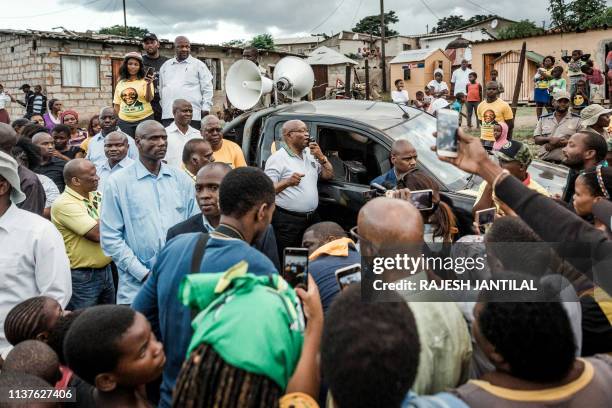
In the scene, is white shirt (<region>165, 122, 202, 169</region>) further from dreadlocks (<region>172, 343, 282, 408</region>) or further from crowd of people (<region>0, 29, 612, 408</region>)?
dreadlocks (<region>172, 343, 282, 408</region>)

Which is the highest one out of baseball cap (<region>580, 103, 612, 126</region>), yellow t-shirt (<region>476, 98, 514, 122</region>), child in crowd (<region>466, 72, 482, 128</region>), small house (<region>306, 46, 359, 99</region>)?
small house (<region>306, 46, 359, 99</region>)

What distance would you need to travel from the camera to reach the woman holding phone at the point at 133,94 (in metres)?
7.43

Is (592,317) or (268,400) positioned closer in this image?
(268,400)

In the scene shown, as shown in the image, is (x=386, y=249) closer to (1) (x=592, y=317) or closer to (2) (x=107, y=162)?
(1) (x=592, y=317)

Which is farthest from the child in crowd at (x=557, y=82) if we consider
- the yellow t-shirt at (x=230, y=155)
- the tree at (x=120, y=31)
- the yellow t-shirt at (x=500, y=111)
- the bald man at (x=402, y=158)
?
the tree at (x=120, y=31)

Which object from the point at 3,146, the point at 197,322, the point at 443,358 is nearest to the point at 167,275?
the point at 197,322

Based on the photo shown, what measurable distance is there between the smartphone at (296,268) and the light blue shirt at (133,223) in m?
1.87

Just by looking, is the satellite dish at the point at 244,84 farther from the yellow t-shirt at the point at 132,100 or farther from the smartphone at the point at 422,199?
the smartphone at the point at 422,199

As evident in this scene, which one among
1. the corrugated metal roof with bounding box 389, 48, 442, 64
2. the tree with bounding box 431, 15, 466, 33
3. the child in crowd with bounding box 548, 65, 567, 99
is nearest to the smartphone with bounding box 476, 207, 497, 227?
the child in crowd with bounding box 548, 65, 567, 99

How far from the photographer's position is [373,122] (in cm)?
571

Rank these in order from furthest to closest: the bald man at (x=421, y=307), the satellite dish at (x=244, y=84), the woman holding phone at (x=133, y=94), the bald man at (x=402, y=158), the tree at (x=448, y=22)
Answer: the tree at (x=448, y=22)
the satellite dish at (x=244, y=84)
the woman holding phone at (x=133, y=94)
the bald man at (x=402, y=158)
the bald man at (x=421, y=307)

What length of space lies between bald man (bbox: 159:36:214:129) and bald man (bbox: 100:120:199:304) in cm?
396

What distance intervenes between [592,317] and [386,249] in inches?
38.0

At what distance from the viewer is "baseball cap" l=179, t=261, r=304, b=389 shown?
1.54 m
